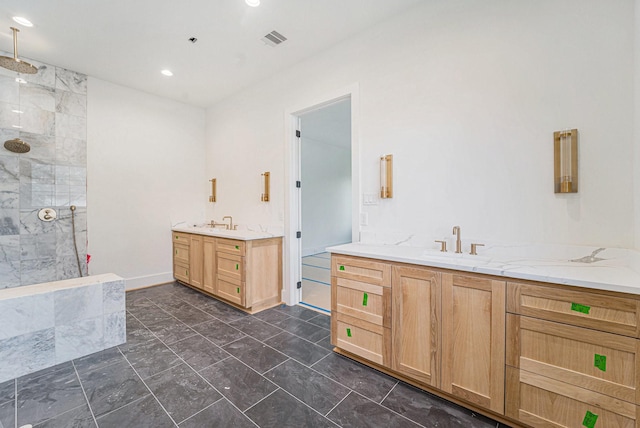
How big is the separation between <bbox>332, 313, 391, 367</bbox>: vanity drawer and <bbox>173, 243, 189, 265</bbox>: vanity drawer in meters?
2.87

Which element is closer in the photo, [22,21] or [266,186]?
[22,21]

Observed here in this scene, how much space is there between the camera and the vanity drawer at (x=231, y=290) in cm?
315

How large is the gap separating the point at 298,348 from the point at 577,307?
192 centimetres

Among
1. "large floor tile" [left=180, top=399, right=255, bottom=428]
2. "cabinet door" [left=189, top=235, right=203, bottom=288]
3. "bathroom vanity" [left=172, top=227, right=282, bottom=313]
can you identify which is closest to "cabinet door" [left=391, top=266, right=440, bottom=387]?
"large floor tile" [left=180, top=399, right=255, bottom=428]

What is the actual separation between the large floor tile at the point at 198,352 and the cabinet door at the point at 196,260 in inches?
55.4

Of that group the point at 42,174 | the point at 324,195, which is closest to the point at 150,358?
the point at 42,174

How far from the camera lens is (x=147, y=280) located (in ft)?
13.7

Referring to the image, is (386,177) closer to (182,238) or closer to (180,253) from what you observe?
(182,238)

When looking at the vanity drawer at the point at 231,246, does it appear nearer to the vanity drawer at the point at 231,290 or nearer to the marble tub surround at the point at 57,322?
the vanity drawer at the point at 231,290

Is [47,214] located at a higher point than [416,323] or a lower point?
higher

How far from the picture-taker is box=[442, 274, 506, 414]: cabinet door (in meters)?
1.49

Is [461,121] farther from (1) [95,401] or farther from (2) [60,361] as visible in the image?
(2) [60,361]

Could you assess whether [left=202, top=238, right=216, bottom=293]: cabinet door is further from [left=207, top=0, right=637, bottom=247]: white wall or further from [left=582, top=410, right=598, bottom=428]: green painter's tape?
[left=582, top=410, right=598, bottom=428]: green painter's tape

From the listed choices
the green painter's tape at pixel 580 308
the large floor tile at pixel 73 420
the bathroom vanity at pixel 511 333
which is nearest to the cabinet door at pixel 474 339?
the bathroom vanity at pixel 511 333
